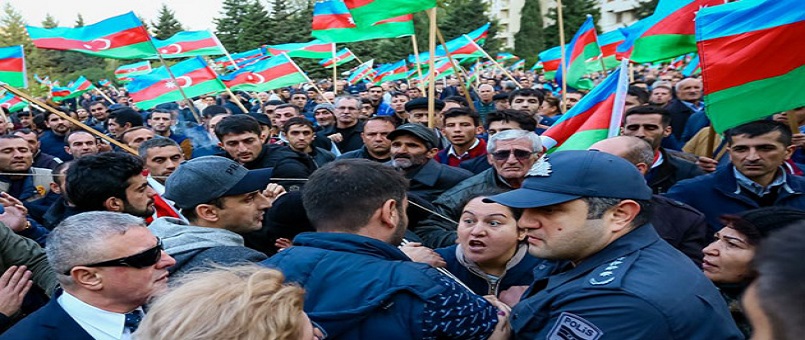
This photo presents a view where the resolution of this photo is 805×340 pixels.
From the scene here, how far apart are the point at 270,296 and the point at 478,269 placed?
5.44 feet

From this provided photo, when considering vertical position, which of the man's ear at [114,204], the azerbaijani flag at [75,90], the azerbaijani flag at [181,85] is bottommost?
the azerbaijani flag at [75,90]

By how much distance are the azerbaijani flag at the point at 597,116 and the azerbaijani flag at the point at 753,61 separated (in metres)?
0.70

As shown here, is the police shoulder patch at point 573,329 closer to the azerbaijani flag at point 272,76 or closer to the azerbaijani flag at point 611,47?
the azerbaijani flag at point 272,76

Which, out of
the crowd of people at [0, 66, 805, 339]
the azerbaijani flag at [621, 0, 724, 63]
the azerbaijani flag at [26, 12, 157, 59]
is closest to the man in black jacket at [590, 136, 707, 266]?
the crowd of people at [0, 66, 805, 339]

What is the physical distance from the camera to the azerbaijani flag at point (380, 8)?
727cm

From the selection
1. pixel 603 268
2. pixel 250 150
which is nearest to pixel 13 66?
pixel 250 150

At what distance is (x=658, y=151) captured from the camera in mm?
5430

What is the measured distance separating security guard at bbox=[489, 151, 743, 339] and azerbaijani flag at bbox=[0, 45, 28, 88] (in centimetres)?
1009

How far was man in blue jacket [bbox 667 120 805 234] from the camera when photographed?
4387 mm

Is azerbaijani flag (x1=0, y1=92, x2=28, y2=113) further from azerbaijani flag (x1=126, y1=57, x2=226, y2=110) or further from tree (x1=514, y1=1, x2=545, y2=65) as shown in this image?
tree (x1=514, y1=1, x2=545, y2=65)

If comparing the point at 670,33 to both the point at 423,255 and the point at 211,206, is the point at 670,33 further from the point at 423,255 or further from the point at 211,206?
the point at 211,206

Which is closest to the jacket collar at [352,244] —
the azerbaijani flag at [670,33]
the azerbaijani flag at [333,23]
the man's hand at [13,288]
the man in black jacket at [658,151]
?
the man's hand at [13,288]

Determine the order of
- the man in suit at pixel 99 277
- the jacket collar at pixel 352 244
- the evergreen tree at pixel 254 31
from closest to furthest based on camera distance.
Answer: the jacket collar at pixel 352 244, the man in suit at pixel 99 277, the evergreen tree at pixel 254 31

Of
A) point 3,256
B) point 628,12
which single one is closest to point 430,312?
point 3,256
